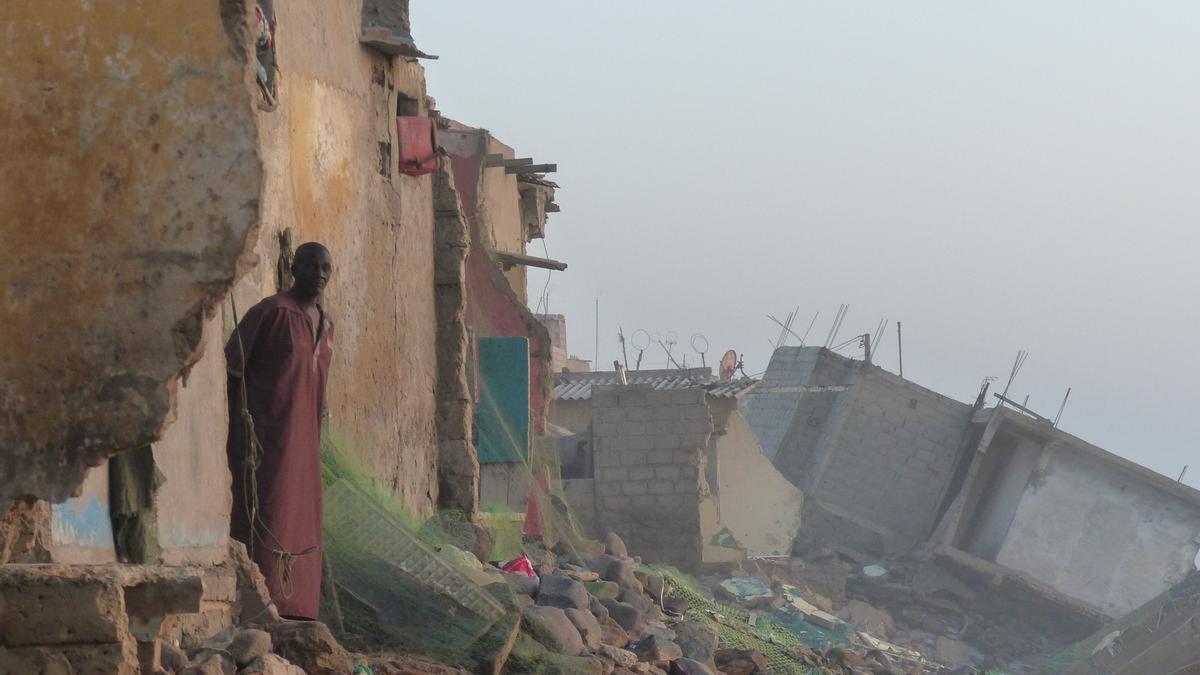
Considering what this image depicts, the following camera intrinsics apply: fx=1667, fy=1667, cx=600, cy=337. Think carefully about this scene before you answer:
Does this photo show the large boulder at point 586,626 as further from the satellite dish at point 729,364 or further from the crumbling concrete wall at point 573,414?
the satellite dish at point 729,364

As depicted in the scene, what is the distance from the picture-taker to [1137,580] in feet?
83.2

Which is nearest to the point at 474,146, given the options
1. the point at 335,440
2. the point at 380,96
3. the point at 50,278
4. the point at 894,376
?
the point at 380,96

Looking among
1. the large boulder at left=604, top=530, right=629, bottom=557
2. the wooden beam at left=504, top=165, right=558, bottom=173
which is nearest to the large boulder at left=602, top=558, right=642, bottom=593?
the large boulder at left=604, top=530, right=629, bottom=557

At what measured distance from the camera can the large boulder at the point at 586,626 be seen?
25.3 feet

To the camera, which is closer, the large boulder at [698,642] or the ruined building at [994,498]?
the large boulder at [698,642]

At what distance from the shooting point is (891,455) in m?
26.3

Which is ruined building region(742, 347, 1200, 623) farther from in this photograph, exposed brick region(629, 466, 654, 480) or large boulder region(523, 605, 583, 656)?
→ large boulder region(523, 605, 583, 656)

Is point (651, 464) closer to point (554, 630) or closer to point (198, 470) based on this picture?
point (554, 630)

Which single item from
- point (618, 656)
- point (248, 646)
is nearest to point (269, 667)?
point (248, 646)

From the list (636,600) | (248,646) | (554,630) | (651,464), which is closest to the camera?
(248,646)

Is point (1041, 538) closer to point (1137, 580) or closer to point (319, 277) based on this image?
point (1137, 580)

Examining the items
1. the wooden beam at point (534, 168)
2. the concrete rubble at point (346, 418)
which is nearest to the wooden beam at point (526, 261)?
the concrete rubble at point (346, 418)

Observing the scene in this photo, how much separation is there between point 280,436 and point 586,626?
2.33 m

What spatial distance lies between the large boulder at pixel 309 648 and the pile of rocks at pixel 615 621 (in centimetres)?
191
